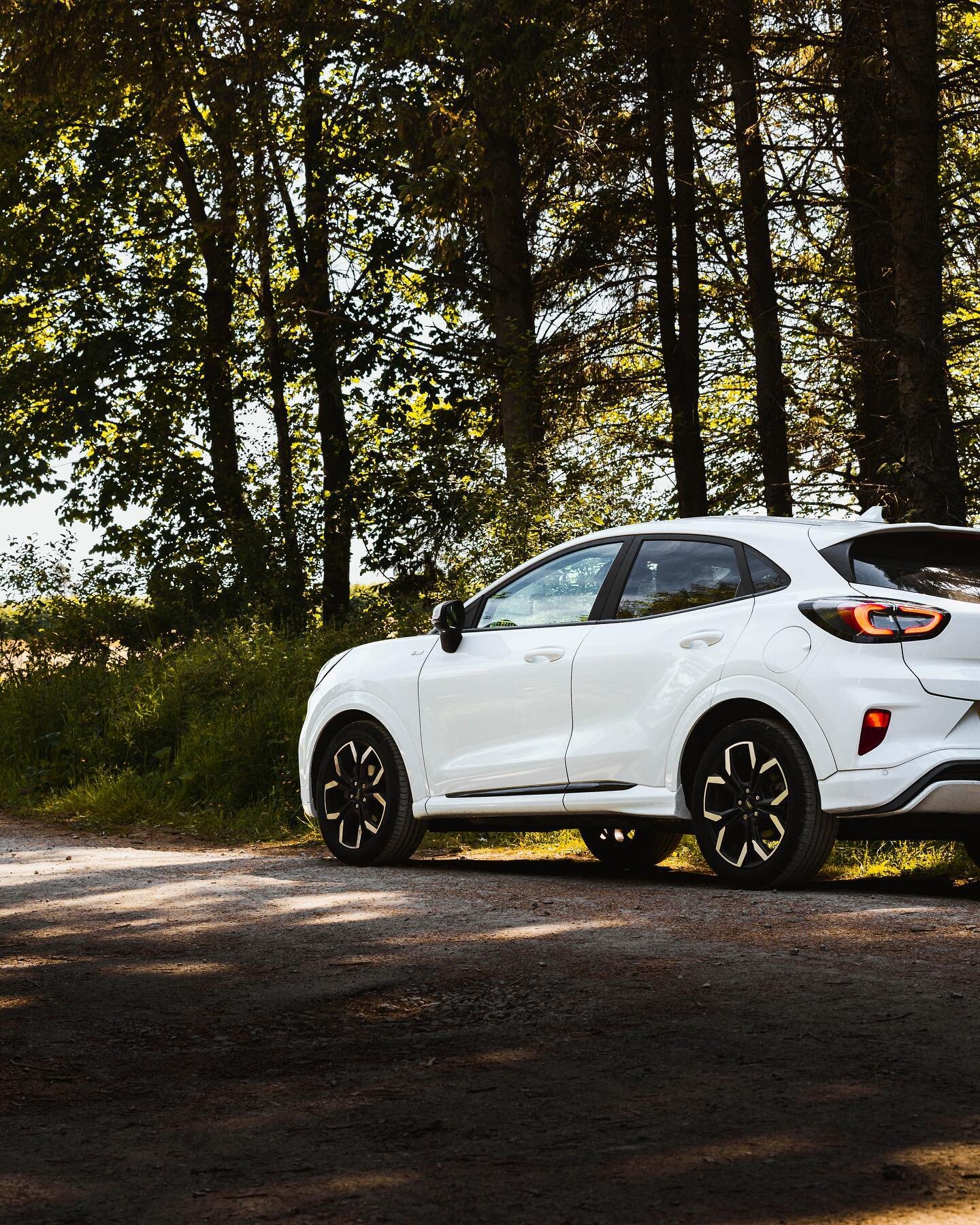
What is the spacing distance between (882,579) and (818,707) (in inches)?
27.2

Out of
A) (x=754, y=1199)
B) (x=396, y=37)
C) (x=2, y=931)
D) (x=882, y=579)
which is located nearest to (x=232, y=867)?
(x=2, y=931)

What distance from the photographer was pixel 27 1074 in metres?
4.71

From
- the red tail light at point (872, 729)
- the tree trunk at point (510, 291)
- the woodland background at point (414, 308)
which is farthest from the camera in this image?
the tree trunk at point (510, 291)

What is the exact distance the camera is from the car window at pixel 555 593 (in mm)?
8828

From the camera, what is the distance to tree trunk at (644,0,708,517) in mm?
19016

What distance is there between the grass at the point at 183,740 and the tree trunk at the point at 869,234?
5.46 m

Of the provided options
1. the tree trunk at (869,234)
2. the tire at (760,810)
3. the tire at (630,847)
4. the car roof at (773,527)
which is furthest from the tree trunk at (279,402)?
the tire at (760,810)

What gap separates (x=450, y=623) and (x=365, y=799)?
1.23 m

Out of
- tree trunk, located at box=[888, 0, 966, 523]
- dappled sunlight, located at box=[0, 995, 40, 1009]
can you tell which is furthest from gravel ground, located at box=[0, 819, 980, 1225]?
tree trunk, located at box=[888, 0, 966, 523]

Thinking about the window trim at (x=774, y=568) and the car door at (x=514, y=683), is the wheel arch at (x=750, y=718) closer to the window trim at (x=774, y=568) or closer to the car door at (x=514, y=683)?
the window trim at (x=774, y=568)

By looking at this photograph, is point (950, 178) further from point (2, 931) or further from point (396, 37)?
point (2, 931)

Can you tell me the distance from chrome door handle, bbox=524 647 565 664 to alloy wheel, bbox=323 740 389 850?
1288 mm

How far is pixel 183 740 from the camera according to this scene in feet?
46.2

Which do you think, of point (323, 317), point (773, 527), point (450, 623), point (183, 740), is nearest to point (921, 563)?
point (773, 527)
